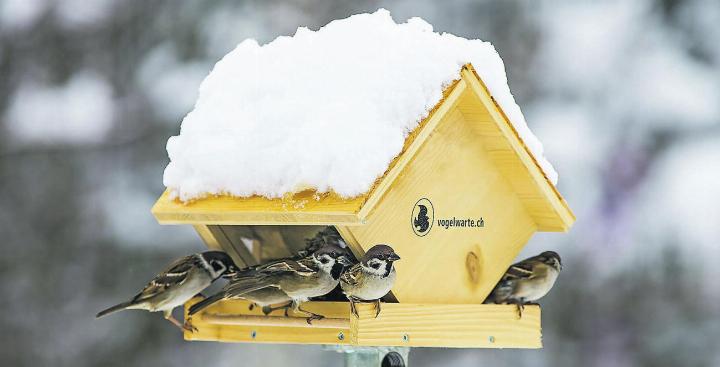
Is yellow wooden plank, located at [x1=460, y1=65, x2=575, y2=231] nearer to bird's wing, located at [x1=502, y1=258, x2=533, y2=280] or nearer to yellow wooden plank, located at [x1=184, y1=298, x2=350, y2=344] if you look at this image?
bird's wing, located at [x1=502, y1=258, x2=533, y2=280]

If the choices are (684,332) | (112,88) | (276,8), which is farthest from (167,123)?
(684,332)

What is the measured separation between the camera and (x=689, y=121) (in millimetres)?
6941

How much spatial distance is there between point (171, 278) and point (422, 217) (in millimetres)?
948

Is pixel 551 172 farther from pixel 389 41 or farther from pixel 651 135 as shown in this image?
pixel 651 135

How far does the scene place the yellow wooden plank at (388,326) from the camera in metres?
3.56

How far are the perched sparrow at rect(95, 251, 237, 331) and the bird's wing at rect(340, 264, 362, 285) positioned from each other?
2.18 feet

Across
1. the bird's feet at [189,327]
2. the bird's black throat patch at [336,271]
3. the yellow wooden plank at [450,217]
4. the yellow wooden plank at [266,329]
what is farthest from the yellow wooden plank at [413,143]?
the bird's feet at [189,327]

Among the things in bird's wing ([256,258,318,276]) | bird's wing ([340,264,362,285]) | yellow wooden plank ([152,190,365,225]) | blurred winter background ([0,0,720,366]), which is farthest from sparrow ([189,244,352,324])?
blurred winter background ([0,0,720,366])

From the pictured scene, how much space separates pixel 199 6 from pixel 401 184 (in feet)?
12.5

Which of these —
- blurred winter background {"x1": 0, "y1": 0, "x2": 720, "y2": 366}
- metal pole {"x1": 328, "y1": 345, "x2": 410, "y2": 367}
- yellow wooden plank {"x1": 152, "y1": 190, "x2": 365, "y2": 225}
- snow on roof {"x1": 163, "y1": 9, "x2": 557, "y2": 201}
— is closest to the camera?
yellow wooden plank {"x1": 152, "y1": 190, "x2": 365, "y2": 225}

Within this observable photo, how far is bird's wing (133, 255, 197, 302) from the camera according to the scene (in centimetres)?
408

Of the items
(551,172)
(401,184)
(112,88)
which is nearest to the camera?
(401,184)

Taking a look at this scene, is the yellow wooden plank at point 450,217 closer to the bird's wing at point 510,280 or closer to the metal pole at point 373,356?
the bird's wing at point 510,280

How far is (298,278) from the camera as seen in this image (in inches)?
146
